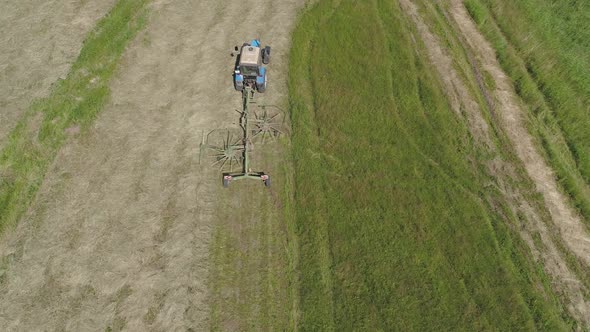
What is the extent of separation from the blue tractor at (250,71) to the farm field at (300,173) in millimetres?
1112

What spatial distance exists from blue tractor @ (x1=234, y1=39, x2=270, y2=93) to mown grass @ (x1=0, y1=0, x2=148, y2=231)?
28.1 feet

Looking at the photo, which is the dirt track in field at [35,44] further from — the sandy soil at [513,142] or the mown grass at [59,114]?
the sandy soil at [513,142]

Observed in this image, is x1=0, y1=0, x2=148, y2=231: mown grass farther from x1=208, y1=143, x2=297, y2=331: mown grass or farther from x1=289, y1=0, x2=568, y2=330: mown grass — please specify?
x1=289, y1=0, x2=568, y2=330: mown grass

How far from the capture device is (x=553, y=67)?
27.7 metres

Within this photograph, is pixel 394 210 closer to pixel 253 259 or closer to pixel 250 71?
pixel 253 259

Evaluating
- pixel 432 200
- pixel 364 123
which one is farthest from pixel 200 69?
pixel 432 200

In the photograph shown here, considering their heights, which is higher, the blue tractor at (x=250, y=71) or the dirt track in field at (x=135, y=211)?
the blue tractor at (x=250, y=71)

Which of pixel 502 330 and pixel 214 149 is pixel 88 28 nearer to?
pixel 214 149

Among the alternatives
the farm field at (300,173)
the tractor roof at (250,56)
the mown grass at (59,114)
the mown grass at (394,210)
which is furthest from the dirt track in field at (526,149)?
the mown grass at (59,114)

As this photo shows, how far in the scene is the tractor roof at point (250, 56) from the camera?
23891 millimetres

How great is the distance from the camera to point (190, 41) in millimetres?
28672

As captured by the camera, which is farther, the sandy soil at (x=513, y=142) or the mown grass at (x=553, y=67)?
the mown grass at (x=553, y=67)

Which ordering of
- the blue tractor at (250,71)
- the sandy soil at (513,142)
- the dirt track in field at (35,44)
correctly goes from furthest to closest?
the dirt track in field at (35,44)
the blue tractor at (250,71)
the sandy soil at (513,142)

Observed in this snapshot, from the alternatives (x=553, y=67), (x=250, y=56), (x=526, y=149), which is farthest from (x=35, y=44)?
(x=553, y=67)
